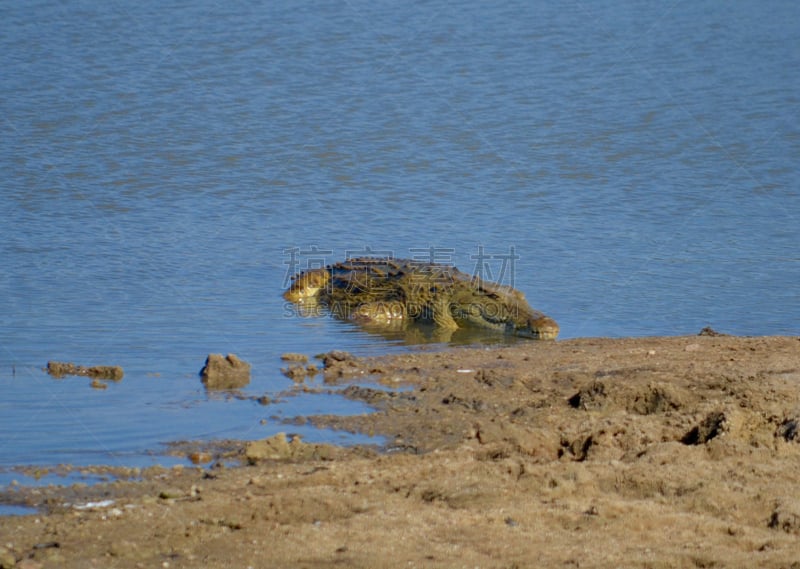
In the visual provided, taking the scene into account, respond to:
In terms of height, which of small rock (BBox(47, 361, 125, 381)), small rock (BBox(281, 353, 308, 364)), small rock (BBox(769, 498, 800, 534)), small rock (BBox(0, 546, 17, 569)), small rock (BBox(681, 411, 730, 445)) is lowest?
small rock (BBox(0, 546, 17, 569))

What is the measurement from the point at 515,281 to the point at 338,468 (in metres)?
6.25

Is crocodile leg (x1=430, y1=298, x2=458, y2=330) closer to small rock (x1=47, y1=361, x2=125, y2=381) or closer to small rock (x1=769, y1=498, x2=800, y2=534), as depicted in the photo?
small rock (x1=47, y1=361, x2=125, y2=381)

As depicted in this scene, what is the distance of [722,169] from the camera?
17328mm

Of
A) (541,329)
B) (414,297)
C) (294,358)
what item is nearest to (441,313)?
(414,297)

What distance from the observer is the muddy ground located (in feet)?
16.4

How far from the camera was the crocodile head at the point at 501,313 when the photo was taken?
10.1m

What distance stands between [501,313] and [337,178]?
6.29 meters

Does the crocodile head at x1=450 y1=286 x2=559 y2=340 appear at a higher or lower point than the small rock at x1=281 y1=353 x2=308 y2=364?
higher

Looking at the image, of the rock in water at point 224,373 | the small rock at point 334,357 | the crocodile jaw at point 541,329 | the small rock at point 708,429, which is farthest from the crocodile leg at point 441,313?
the small rock at point 708,429

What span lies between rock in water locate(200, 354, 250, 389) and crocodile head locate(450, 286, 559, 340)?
2761 millimetres

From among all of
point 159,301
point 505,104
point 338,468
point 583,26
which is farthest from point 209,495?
point 583,26

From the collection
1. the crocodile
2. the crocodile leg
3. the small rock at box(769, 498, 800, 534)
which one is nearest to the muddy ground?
the small rock at box(769, 498, 800, 534)

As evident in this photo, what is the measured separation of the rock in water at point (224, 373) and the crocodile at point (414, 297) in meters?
2.35

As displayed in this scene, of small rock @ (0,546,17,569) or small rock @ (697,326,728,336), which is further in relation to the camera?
small rock @ (697,326,728,336)
